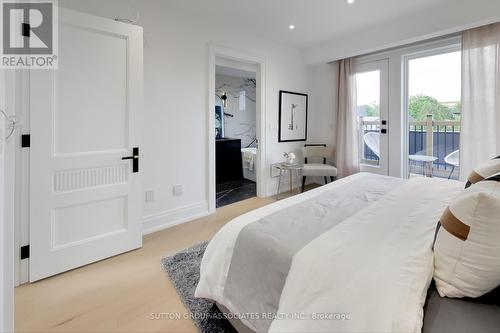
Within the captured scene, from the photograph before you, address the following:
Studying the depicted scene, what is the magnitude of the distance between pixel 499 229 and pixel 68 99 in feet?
8.84

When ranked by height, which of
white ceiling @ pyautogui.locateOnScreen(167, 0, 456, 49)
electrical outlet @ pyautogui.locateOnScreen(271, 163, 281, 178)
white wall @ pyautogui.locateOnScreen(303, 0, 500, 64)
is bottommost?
electrical outlet @ pyautogui.locateOnScreen(271, 163, 281, 178)

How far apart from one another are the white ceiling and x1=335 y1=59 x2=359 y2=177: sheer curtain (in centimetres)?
68

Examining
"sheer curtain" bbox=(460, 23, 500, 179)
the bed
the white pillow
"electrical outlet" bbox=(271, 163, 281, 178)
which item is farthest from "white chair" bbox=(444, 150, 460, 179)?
the white pillow

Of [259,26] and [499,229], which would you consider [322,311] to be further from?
[259,26]

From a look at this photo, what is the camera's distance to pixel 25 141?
191cm

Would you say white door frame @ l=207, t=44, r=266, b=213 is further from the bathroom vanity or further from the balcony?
the balcony

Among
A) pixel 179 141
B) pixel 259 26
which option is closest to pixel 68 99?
pixel 179 141

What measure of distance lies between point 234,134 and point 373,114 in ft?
10.3

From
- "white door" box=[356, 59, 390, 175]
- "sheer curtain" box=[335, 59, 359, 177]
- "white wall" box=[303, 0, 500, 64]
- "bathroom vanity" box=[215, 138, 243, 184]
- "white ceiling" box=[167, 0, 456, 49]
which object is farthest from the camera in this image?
"bathroom vanity" box=[215, 138, 243, 184]

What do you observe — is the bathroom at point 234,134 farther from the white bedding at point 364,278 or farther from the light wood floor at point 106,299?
the white bedding at point 364,278

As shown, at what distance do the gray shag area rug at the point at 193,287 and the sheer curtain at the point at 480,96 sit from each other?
3.35 metres

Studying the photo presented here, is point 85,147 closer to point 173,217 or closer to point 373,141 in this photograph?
point 173,217

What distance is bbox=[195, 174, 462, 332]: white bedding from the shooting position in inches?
32.8

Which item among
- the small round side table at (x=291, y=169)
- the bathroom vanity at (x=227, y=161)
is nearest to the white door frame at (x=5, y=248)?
the small round side table at (x=291, y=169)
